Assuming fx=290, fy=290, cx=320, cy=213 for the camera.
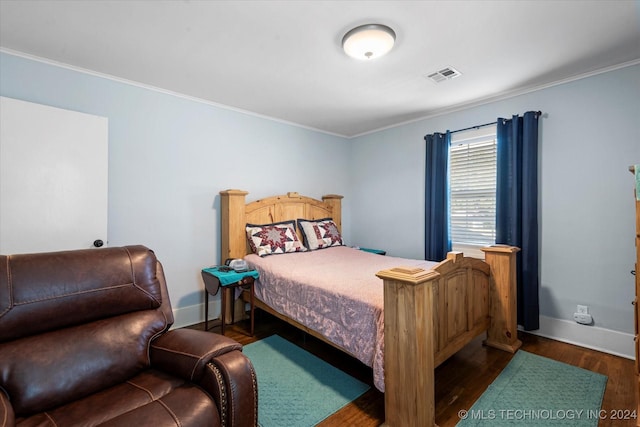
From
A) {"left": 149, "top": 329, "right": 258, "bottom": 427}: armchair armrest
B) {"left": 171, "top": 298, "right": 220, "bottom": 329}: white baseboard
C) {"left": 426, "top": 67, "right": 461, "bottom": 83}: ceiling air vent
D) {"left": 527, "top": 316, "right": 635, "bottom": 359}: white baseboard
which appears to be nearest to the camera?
{"left": 149, "top": 329, "right": 258, "bottom": 427}: armchair armrest

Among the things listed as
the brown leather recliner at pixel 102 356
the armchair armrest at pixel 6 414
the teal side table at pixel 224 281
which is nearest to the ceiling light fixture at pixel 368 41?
the brown leather recliner at pixel 102 356

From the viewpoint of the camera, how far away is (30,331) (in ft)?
4.10

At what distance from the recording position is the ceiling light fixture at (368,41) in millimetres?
1864

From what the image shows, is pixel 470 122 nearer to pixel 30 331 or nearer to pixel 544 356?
pixel 544 356

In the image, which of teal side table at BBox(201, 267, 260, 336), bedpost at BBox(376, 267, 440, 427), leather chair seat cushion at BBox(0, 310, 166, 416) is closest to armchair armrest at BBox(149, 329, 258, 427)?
leather chair seat cushion at BBox(0, 310, 166, 416)

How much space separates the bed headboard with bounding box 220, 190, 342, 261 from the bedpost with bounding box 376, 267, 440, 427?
205 centimetres

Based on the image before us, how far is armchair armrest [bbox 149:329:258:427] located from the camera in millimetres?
1164

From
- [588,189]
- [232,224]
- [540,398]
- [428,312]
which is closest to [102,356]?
[428,312]

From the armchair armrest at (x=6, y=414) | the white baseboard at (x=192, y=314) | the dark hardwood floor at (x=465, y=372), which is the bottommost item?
the dark hardwood floor at (x=465, y=372)

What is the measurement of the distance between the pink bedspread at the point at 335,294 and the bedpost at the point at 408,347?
0.10m

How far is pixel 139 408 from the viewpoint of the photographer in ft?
3.59

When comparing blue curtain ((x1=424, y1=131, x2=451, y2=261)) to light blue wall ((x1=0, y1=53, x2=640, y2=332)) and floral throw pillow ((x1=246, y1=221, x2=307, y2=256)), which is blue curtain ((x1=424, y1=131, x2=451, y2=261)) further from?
floral throw pillow ((x1=246, y1=221, x2=307, y2=256))

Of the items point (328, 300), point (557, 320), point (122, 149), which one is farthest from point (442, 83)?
point (122, 149)

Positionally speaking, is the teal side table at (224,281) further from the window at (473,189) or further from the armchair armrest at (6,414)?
the window at (473,189)
